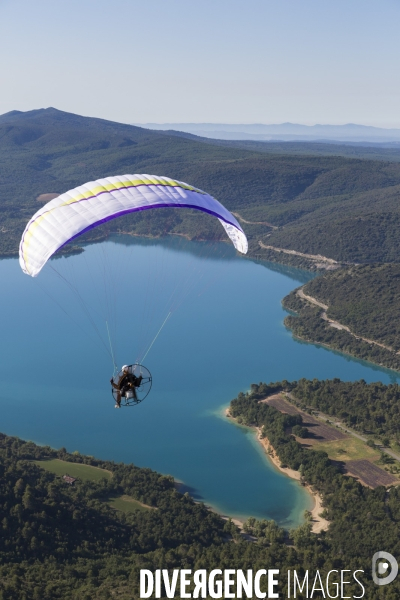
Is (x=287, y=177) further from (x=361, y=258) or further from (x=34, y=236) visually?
(x=34, y=236)

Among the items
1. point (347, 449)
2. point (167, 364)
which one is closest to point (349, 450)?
point (347, 449)

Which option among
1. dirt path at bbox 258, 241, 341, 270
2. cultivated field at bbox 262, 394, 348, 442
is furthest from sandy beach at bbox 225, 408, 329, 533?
dirt path at bbox 258, 241, 341, 270

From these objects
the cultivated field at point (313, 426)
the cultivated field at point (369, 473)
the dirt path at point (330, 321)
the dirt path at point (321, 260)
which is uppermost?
the dirt path at point (321, 260)

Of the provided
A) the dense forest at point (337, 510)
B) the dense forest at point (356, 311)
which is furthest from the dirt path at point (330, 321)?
the dense forest at point (337, 510)

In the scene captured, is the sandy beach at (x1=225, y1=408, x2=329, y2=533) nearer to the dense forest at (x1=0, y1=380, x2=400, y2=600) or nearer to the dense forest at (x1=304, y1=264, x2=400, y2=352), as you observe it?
the dense forest at (x1=0, y1=380, x2=400, y2=600)

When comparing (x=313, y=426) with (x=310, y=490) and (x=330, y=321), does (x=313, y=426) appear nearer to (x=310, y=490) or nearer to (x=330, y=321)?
(x=310, y=490)

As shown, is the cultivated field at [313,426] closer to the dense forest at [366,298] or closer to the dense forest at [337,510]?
the dense forest at [337,510]
